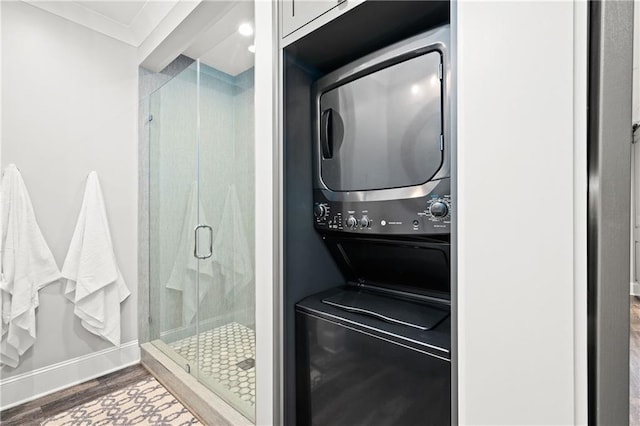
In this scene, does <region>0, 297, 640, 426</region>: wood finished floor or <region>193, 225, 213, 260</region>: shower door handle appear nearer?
<region>0, 297, 640, 426</region>: wood finished floor

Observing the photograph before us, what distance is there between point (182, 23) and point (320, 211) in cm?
147

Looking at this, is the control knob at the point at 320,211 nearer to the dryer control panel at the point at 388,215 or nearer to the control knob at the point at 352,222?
the dryer control panel at the point at 388,215

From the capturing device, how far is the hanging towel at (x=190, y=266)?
1942 millimetres

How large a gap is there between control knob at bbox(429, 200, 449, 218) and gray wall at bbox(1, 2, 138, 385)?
2.29 meters

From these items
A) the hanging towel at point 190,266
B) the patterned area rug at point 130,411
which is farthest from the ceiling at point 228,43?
the patterned area rug at point 130,411

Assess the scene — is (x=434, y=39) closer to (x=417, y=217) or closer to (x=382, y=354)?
(x=417, y=217)

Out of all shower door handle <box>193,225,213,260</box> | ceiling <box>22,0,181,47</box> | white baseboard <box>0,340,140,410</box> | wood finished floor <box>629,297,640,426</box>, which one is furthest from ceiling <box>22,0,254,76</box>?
white baseboard <box>0,340,140,410</box>

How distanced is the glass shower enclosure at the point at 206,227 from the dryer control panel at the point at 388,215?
0.49 m

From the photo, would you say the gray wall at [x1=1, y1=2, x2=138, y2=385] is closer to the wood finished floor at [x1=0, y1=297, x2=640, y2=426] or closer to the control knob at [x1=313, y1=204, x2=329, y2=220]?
the wood finished floor at [x1=0, y1=297, x2=640, y2=426]

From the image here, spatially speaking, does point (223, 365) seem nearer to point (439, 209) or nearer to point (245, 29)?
point (439, 209)

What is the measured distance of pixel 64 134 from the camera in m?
2.03

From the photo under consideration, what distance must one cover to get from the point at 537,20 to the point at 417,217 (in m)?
0.58

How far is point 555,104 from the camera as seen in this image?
2.08ft

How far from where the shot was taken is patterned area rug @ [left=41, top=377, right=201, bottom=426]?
1701 millimetres
